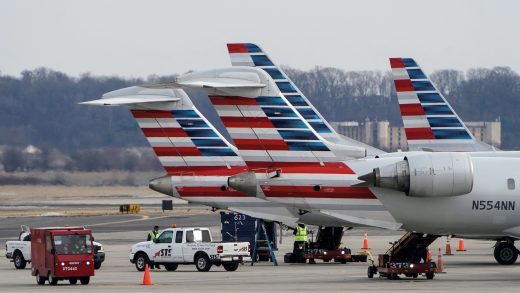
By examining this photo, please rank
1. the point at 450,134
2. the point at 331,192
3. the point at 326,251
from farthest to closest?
the point at 450,134 < the point at 326,251 < the point at 331,192

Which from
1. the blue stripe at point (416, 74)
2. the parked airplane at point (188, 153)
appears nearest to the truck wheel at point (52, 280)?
the parked airplane at point (188, 153)

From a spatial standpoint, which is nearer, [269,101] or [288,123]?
[269,101]

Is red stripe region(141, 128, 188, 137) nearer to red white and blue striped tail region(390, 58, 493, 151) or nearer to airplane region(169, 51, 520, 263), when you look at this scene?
red white and blue striped tail region(390, 58, 493, 151)

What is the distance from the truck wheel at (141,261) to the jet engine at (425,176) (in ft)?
45.3

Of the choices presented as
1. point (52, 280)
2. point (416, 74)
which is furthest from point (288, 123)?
point (416, 74)

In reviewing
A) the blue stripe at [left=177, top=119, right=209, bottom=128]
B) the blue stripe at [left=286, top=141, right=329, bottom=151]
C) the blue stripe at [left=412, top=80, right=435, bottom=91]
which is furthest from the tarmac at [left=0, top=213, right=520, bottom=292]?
the blue stripe at [left=412, top=80, right=435, bottom=91]

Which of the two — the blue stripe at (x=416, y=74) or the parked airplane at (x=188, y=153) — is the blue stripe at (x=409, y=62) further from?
the parked airplane at (x=188, y=153)

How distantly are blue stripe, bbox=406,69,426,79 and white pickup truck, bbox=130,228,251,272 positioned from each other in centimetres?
1240

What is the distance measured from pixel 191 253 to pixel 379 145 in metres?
62.7

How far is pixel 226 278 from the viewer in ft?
157

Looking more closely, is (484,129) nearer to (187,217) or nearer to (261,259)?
(187,217)

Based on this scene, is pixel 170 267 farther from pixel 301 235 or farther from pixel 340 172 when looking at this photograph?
pixel 340 172

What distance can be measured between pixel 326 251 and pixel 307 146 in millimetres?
12953

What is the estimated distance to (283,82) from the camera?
A: 5250 cm
